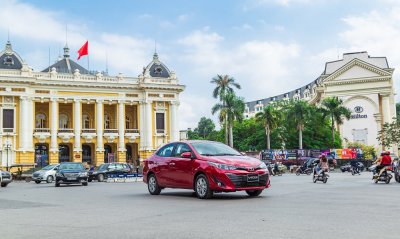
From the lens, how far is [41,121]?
225 feet

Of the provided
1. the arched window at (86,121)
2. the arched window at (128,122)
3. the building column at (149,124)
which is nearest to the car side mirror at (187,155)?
the building column at (149,124)

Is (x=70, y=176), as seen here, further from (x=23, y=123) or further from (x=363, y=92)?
(x=363, y=92)

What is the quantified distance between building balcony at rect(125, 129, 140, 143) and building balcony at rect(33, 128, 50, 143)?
1078 centimetres

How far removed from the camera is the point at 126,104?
69.7m

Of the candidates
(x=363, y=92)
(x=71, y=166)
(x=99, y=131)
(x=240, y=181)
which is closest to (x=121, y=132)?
(x=99, y=131)

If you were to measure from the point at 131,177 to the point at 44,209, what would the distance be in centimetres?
2199

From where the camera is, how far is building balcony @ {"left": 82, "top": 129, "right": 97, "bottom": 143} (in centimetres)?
6675

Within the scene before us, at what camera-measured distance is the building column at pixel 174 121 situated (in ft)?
231

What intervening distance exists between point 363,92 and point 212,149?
246 ft

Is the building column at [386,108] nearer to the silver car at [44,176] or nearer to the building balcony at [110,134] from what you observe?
the building balcony at [110,134]

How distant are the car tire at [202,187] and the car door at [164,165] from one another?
4.41ft

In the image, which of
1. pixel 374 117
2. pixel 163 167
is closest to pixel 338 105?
pixel 374 117

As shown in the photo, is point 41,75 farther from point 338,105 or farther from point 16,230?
point 16,230

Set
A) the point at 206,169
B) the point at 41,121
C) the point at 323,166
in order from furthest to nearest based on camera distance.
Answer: the point at 41,121 < the point at 323,166 < the point at 206,169
